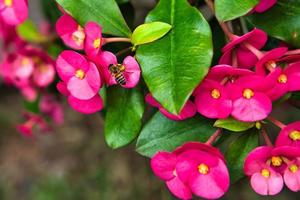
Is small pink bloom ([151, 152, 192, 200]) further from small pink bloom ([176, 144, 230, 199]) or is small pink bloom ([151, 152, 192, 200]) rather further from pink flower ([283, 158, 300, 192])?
pink flower ([283, 158, 300, 192])

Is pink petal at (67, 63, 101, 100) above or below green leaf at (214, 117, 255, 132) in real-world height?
above

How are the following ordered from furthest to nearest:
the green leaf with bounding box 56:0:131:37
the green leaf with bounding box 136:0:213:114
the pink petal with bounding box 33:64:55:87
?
1. the pink petal with bounding box 33:64:55:87
2. the green leaf with bounding box 56:0:131:37
3. the green leaf with bounding box 136:0:213:114

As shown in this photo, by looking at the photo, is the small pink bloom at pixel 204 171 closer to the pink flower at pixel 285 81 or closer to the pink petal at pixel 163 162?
the pink petal at pixel 163 162

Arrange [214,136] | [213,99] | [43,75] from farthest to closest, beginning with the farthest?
[43,75] → [214,136] → [213,99]

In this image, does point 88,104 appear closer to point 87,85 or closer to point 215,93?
point 87,85

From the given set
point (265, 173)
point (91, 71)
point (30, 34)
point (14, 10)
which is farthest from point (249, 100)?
point (30, 34)

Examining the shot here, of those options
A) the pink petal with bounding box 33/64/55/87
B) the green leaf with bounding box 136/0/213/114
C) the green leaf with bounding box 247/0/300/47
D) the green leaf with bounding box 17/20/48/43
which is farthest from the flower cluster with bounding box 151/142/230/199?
the green leaf with bounding box 17/20/48/43

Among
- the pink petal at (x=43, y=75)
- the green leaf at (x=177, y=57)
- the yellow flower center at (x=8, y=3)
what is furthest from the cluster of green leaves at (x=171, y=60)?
the pink petal at (x=43, y=75)
